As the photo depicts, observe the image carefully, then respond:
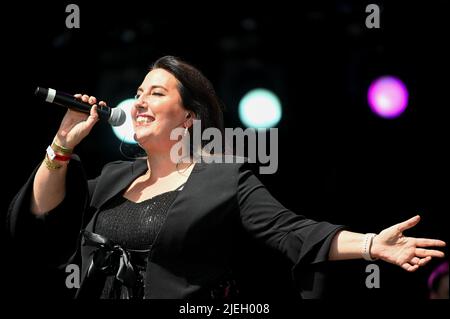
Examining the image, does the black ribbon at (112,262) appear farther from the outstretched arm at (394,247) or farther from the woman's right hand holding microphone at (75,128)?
the outstretched arm at (394,247)

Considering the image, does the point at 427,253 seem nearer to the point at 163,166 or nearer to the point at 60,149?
the point at 163,166

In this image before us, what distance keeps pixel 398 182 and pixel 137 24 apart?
5.84ft

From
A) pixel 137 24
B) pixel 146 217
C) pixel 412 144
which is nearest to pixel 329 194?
pixel 412 144

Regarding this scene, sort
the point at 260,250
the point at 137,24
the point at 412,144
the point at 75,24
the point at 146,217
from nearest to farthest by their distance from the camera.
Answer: the point at 146,217
the point at 260,250
the point at 75,24
the point at 137,24
the point at 412,144

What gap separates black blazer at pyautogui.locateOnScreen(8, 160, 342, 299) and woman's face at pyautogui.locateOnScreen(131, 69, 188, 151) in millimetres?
197

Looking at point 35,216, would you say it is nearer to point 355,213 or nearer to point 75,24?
point 75,24

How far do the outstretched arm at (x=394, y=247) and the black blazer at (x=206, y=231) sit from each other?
0.04 m

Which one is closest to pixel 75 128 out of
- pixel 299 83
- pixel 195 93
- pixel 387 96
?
pixel 195 93

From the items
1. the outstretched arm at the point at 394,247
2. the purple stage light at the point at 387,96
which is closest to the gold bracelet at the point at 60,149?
Result: the outstretched arm at the point at 394,247

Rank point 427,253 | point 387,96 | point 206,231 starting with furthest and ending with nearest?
1. point 387,96
2. point 206,231
3. point 427,253

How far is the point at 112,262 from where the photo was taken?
2336mm

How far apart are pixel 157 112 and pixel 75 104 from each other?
0.31 metres

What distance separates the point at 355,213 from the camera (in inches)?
167

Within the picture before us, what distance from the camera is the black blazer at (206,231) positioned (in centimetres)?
222
